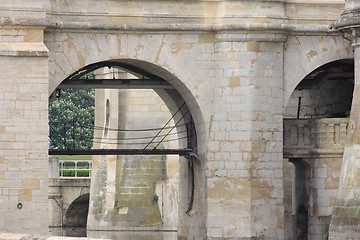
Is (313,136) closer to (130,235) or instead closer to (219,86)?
(219,86)

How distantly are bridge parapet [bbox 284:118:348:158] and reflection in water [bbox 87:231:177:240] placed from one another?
488 inches

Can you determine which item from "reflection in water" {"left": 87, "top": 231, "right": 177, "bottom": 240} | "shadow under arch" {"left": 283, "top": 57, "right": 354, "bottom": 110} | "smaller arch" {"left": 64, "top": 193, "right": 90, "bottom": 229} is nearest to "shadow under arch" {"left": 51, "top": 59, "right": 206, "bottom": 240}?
"shadow under arch" {"left": 283, "top": 57, "right": 354, "bottom": 110}

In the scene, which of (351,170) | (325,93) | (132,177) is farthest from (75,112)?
(351,170)

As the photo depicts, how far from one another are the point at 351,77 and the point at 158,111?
14.6 meters

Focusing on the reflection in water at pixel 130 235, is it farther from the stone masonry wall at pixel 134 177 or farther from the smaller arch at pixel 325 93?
the smaller arch at pixel 325 93

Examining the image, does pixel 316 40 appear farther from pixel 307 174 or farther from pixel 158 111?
pixel 158 111

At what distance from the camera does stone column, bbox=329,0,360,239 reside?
4116cm

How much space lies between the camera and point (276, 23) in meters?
43.9

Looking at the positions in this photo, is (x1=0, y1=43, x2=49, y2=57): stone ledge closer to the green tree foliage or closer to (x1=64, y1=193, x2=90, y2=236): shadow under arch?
(x1=64, y1=193, x2=90, y2=236): shadow under arch

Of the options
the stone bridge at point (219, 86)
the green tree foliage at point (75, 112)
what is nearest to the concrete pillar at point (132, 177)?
the stone bridge at point (219, 86)

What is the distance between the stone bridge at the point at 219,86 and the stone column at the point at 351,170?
1.5 inches

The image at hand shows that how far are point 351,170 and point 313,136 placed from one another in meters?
3.92

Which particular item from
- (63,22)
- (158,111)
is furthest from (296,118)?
(158,111)

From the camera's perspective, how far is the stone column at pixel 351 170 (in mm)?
41156
